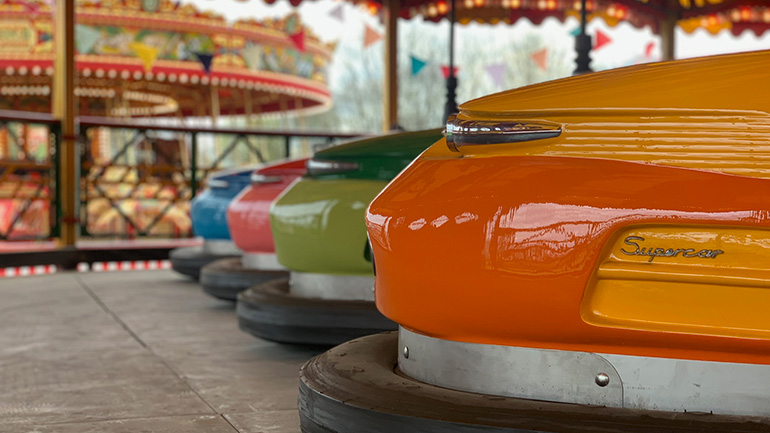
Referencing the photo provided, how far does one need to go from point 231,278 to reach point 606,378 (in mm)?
2667

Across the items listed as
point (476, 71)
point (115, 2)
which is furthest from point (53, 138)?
point (476, 71)

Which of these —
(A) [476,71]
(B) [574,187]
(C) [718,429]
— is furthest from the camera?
(A) [476,71]

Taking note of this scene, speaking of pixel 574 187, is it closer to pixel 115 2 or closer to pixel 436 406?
pixel 436 406

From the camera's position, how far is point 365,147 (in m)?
2.77

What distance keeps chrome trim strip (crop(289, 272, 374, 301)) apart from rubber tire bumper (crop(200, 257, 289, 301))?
782 mm

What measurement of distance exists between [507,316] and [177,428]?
0.90m

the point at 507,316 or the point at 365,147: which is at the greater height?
the point at 365,147

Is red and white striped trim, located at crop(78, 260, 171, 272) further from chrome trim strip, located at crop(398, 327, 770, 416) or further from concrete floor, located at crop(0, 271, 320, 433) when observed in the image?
chrome trim strip, located at crop(398, 327, 770, 416)

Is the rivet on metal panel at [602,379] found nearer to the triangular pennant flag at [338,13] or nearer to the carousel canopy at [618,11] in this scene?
the carousel canopy at [618,11]

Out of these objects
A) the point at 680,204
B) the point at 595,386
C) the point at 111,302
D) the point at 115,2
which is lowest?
the point at 111,302

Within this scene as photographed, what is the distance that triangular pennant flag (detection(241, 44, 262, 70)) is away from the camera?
44.2ft

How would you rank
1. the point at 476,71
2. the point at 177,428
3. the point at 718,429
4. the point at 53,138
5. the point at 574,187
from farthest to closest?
the point at 476,71 < the point at 53,138 < the point at 177,428 < the point at 574,187 < the point at 718,429

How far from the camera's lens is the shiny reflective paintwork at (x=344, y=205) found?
2.70 meters

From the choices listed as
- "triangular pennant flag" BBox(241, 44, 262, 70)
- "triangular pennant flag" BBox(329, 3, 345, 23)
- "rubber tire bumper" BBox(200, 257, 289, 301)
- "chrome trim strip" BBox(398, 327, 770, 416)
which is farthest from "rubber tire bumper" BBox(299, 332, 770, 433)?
"triangular pennant flag" BBox(241, 44, 262, 70)
